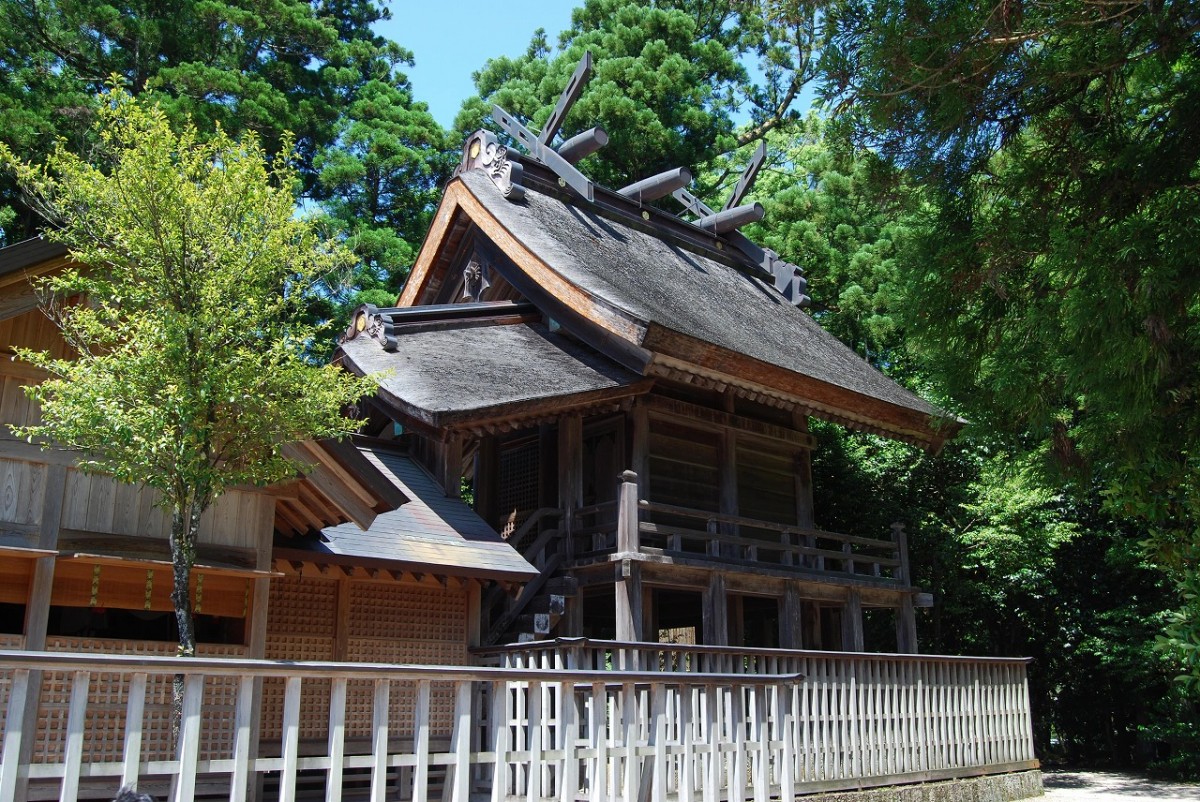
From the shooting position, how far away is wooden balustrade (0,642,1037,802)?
458 cm

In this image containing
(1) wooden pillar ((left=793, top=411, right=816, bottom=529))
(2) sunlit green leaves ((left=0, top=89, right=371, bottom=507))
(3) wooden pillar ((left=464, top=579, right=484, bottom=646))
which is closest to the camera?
(2) sunlit green leaves ((left=0, top=89, right=371, bottom=507))

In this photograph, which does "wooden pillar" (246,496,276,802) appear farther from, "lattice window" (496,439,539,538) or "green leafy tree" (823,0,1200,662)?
"lattice window" (496,439,539,538)

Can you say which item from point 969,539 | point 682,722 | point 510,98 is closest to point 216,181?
point 682,722

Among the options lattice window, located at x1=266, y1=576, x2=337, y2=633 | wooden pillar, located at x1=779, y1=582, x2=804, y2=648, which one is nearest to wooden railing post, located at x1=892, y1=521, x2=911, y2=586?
wooden pillar, located at x1=779, y1=582, x2=804, y2=648

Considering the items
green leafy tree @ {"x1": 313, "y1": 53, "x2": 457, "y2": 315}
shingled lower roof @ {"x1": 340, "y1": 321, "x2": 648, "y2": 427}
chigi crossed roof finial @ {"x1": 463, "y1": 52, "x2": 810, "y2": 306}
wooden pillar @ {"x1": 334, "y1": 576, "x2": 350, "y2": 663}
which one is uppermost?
green leafy tree @ {"x1": 313, "y1": 53, "x2": 457, "y2": 315}

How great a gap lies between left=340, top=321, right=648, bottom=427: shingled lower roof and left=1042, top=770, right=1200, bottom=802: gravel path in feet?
26.7

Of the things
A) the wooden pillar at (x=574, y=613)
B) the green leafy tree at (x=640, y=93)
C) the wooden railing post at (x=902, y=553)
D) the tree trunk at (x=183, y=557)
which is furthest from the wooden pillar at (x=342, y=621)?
the green leafy tree at (x=640, y=93)

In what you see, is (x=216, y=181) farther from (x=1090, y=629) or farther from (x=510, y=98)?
(x=510, y=98)

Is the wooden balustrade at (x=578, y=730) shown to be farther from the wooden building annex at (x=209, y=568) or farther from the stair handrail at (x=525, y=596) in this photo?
the stair handrail at (x=525, y=596)

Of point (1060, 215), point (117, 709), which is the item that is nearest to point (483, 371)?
point (117, 709)

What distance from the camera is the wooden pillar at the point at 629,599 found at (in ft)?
36.4

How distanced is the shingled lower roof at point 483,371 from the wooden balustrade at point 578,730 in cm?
270

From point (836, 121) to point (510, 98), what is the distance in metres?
21.0

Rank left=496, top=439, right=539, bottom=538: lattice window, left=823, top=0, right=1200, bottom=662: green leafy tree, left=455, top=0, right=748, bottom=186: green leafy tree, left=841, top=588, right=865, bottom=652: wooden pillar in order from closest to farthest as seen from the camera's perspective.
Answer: left=823, top=0, right=1200, bottom=662: green leafy tree
left=841, top=588, right=865, bottom=652: wooden pillar
left=496, top=439, right=539, bottom=538: lattice window
left=455, top=0, right=748, bottom=186: green leafy tree
